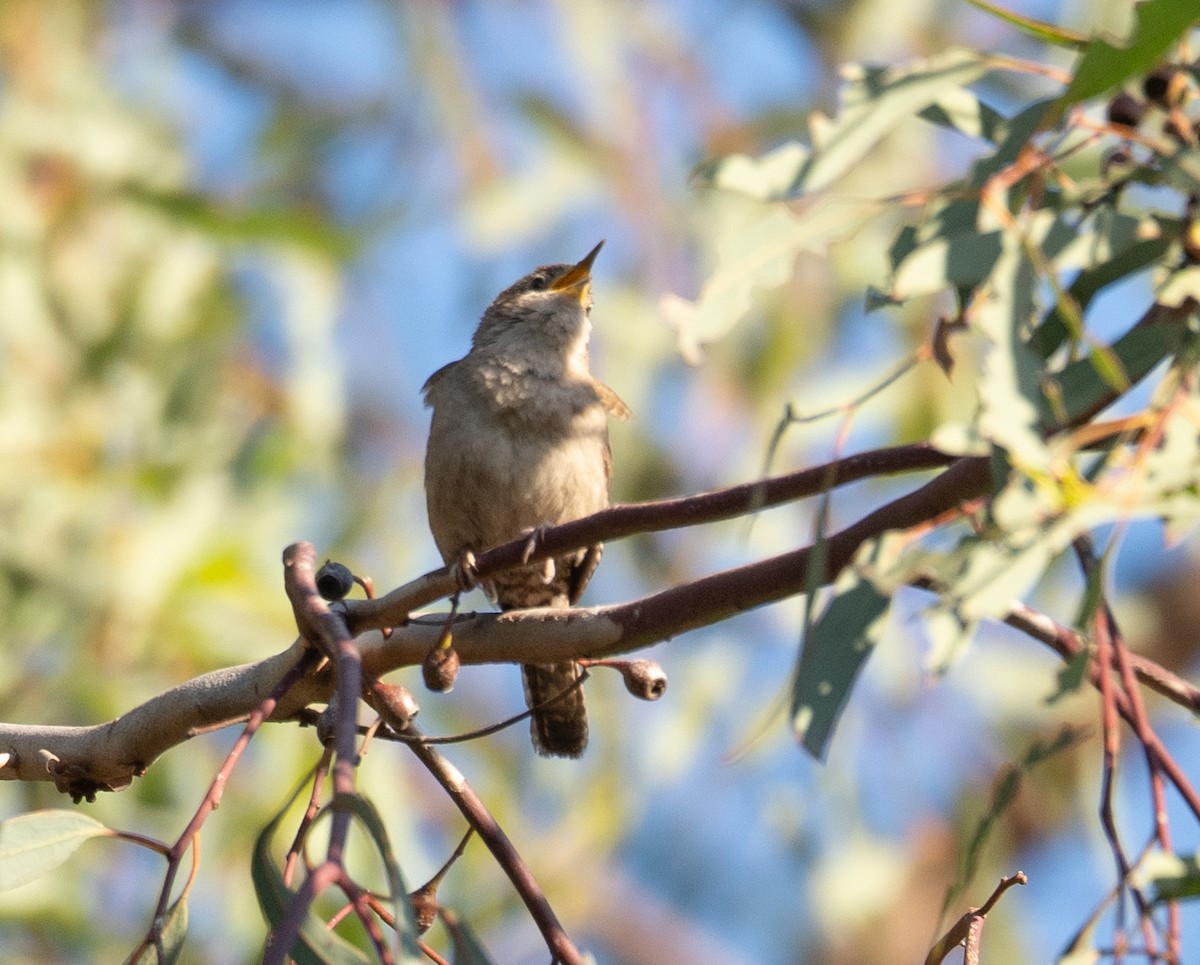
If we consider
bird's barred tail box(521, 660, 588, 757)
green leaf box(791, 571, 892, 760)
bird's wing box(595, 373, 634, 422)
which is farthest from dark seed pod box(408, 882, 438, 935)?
bird's wing box(595, 373, 634, 422)

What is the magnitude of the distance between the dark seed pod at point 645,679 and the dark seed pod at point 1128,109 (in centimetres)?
81

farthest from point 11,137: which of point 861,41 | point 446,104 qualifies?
point 861,41

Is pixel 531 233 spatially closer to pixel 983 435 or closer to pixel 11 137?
pixel 11 137

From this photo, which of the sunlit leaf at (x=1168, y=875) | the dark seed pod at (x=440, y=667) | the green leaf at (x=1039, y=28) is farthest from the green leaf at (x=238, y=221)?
the sunlit leaf at (x=1168, y=875)

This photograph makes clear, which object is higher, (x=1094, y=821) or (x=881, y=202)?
(x=1094, y=821)

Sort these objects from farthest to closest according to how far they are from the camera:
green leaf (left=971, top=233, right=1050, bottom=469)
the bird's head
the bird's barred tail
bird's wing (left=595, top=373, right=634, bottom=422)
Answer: the bird's head
bird's wing (left=595, top=373, right=634, bottom=422)
the bird's barred tail
green leaf (left=971, top=233, right=1050, bottom=469)

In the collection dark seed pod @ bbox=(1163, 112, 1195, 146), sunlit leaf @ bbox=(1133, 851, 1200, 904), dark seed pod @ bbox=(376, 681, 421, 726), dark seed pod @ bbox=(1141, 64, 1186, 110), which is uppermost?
dark seed pod @ bbox=(1141, 64, 1186, 110)

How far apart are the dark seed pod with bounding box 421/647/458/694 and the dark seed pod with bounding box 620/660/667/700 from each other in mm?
208

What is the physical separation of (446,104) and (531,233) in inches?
30.9

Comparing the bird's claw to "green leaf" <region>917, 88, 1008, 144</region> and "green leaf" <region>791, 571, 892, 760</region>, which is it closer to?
"green leaf" <region>791, 571, 892, 760</region>

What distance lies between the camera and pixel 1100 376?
62.2 inches

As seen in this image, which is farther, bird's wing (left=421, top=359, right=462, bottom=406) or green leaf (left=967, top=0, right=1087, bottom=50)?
bird's wing (left=421, top=359, right=462, bottom=406)

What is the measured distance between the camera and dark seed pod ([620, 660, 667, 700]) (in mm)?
1939

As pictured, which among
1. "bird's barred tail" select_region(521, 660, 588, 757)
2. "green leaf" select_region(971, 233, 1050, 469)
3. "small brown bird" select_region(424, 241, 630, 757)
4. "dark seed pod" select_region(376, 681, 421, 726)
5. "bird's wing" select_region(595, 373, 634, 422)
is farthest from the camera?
"bird's wing" select_region(595, 373, 634, 422)
